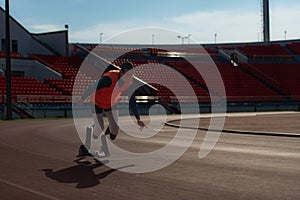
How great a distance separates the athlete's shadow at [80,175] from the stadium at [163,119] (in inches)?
0.7

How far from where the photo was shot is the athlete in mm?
9906

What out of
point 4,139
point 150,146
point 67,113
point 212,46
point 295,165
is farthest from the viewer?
point 212,46

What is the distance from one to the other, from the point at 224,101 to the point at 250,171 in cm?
→ 3989

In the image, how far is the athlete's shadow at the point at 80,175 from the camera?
7785 mm

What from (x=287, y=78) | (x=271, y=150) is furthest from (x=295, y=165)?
(x=287, y=78)

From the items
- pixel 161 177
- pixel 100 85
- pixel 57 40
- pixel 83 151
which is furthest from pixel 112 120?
pixel 57 40

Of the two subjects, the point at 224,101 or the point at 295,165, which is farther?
the point at 224,101

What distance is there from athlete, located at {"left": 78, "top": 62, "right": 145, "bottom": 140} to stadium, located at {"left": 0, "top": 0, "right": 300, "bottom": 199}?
0.81m

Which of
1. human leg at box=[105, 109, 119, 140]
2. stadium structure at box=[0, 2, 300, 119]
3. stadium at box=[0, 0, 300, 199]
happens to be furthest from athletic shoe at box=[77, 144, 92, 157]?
stadium structure at box=[0, 2, 300, 119]

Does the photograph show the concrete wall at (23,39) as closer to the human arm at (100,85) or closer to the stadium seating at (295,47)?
the stadium seating at (295,47)

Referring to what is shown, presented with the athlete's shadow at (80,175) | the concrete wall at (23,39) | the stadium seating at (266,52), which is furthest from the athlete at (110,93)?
the stadium seating at (266,52)

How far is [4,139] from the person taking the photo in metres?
15.5

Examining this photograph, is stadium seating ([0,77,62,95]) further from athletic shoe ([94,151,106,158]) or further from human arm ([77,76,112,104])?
human arm ([77,76,112,104])

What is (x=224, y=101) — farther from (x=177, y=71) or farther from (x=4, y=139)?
(x=4, y=139)
